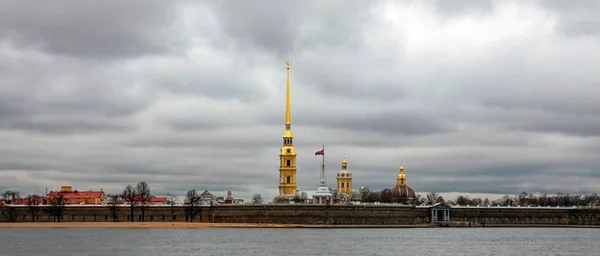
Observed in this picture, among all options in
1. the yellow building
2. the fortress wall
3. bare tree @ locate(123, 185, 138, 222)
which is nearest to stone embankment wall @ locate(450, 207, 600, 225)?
the fortress wall

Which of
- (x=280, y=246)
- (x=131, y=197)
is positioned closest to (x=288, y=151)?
(x=131, y=197)

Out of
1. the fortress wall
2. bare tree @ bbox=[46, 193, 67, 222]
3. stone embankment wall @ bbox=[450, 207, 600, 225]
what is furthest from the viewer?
stone embankment wall @ bbox=[450, 207, 600, 225]

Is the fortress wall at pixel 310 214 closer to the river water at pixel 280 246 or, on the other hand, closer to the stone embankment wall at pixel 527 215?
the stone embankment wall at pixel 527 215

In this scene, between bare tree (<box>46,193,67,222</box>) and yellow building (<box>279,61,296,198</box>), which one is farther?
yellow building (<box>279,61,296,198</box>)

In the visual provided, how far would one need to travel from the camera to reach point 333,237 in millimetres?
104375

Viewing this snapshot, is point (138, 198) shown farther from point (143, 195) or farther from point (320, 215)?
point (320, 215)

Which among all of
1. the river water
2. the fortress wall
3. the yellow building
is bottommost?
the river water

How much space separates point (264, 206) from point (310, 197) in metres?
26.8

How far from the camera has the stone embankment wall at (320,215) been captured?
479ft

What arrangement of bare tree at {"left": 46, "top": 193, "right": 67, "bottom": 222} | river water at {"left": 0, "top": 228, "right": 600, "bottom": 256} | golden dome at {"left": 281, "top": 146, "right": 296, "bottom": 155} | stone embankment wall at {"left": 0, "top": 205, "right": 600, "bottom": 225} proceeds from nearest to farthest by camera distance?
1. river water at {"left": 0, "top": 228, "right": 600, "bottom": 256}
2. stone embankment wall at {"left": 0, "top": 205, "right": 600, "bottom": 225}
3. bare tree at {"left": 46, "top": 193, "right": 67, "bottom": 222}
4. golden dome at {"left": 281, "top": 146, "right": 296, "bottom": 155}

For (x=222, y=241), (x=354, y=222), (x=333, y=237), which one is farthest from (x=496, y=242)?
(x=354, y=222)

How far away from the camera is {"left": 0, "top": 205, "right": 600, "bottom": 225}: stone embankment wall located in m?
146

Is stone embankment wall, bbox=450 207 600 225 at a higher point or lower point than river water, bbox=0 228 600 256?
higher

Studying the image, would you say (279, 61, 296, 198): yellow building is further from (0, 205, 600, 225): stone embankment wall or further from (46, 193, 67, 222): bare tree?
(46, 193, 67, 222): bare tree
